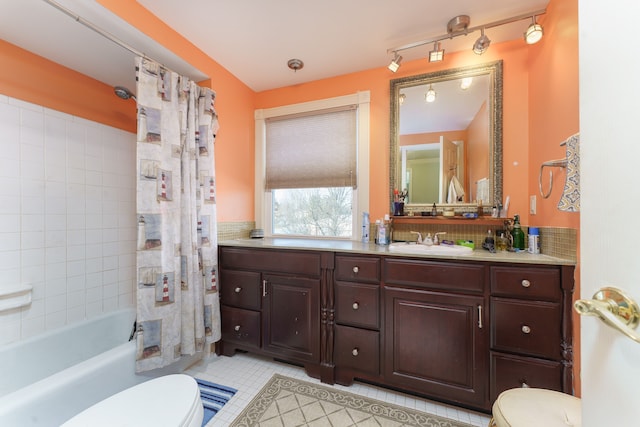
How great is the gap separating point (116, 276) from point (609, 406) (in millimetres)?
2942

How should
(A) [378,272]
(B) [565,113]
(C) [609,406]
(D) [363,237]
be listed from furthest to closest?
(D) [363,237]
(A) [378,272]
(B) [565,113]
(C) [609,406]

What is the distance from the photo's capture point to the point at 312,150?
2.38 m

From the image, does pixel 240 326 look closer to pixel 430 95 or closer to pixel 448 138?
pixel 448 138

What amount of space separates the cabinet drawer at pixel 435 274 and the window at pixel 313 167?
77 cm

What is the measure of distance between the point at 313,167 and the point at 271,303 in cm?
128

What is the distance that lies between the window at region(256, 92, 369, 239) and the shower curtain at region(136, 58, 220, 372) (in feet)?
2.22

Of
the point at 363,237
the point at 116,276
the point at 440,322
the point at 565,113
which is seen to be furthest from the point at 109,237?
the point at 565,113

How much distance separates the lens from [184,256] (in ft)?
5.72

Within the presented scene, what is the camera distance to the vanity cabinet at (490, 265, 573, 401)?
1.24 meters

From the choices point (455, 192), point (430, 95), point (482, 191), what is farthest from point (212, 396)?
point (430, 95)

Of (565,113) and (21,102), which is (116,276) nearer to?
(21,102)

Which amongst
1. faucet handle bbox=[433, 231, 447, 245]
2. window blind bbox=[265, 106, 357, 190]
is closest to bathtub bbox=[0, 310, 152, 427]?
window blind bbox=[265, 106, 357, 190]

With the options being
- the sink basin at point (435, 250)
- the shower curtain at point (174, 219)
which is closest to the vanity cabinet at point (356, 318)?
the sink basin at point (435, 250)

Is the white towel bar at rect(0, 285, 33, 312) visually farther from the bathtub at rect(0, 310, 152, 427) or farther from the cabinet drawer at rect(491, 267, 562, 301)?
the cabinet drawer at rect(491, 267, 562, 301)
